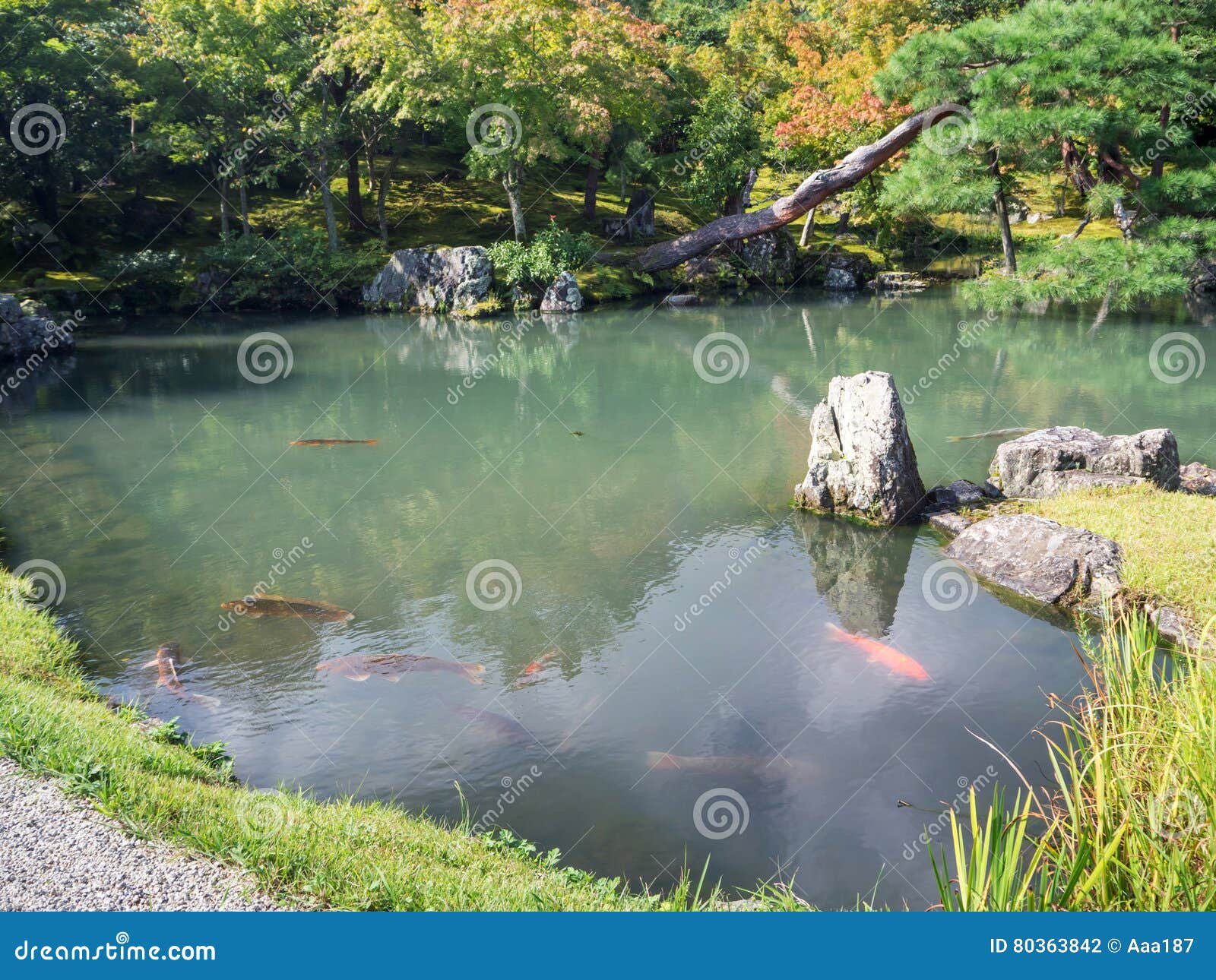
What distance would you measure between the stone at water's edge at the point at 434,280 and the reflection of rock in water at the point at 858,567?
2108 cm

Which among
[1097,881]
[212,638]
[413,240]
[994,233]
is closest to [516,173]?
[413,240]

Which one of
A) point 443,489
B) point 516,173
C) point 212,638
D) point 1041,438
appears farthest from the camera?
point 516,173

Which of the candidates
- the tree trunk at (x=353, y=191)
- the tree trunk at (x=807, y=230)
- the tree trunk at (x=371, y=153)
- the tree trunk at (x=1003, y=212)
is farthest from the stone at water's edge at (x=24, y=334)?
the tree trunk at (x=807, y=230)

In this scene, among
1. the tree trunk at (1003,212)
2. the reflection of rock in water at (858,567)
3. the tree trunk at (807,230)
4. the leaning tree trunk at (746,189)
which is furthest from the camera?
the tree trunk at (807,230)

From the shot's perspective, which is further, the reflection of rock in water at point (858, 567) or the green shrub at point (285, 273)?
the green shrub at point (285, 273)

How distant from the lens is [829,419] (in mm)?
11945

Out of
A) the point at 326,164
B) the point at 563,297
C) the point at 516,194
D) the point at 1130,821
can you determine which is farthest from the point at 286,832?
the point at 326,164

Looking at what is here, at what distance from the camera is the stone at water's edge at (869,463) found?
11.1m

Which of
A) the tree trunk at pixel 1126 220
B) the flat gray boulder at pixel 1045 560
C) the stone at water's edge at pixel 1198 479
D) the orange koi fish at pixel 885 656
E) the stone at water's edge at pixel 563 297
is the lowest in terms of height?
the orange koi fish at pixel 885 656

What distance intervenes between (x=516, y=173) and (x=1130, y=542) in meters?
26.2

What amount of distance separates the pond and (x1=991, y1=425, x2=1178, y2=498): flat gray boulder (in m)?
1.16

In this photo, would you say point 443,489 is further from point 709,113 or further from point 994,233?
point 994,233

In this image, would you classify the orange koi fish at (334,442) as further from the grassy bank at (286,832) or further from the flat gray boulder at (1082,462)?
the flat gray boulder at (1082,462)

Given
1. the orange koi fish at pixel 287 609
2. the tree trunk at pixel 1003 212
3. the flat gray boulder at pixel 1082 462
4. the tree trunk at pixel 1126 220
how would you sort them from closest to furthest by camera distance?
the orange koi fish at pixel 287 609
the flat gray boulder at pixel 1082 462
the tree trunk at pixel 1126 220
the tree trunk at pixel 1003 212
